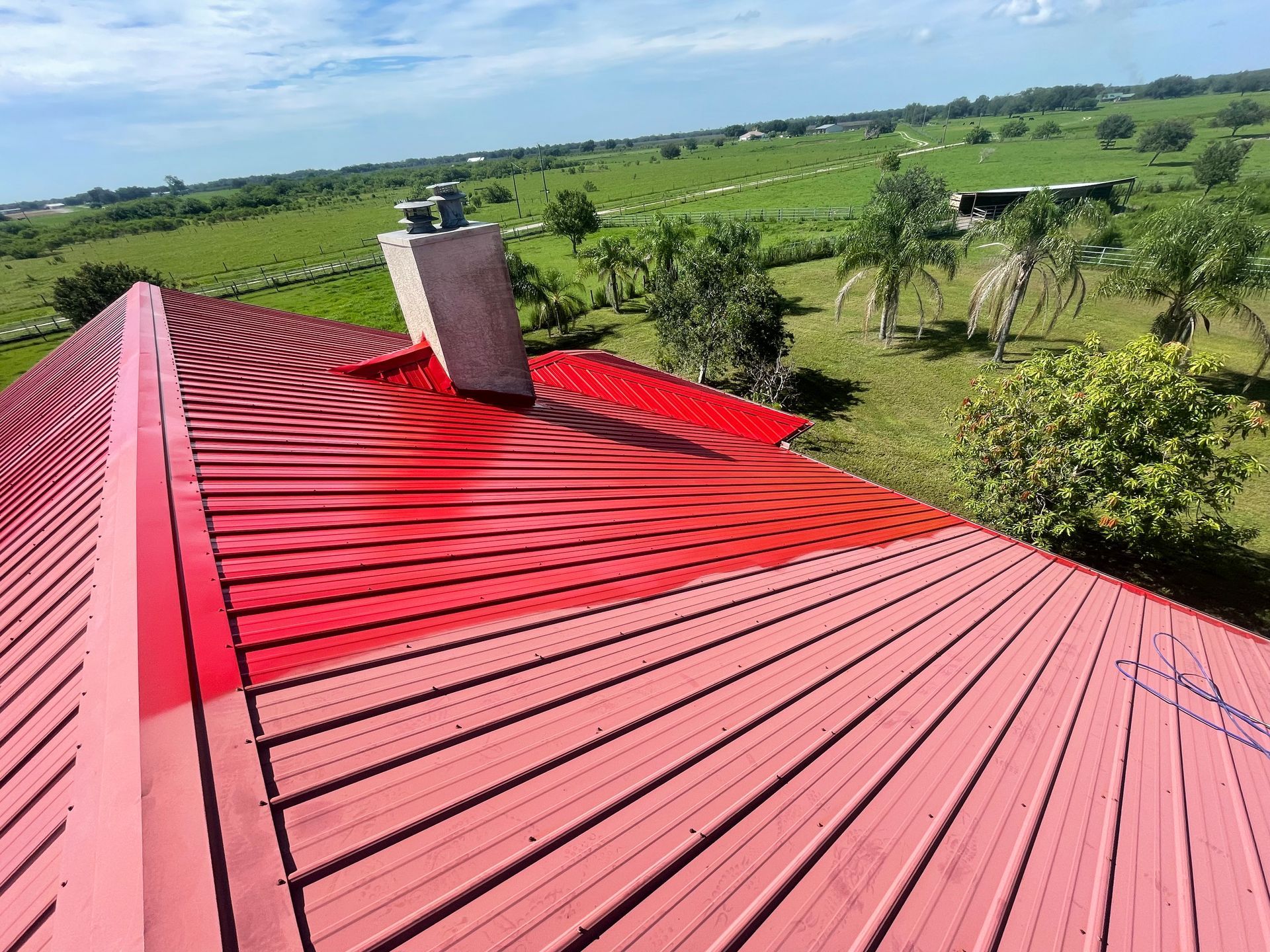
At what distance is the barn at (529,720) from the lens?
2213mm

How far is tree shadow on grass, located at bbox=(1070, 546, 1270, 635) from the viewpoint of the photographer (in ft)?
34.6

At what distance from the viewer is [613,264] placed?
31.3 m

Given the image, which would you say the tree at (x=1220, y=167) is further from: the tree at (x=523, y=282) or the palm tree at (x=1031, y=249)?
the tree at (x=523, y=282)

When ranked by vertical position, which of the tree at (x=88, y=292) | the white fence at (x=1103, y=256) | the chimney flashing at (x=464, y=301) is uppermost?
the chimney flashing at (x=464, y=301)

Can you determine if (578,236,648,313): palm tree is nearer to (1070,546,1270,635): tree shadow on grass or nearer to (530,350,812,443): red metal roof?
(530,350,812,443): red metal roof

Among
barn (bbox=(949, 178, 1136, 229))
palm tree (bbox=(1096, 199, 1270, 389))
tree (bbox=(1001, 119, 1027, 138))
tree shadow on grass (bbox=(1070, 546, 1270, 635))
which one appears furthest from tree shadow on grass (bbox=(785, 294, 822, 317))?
tree (bbox=(1001, 119, 1027, 138))

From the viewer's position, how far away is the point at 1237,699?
5129mm

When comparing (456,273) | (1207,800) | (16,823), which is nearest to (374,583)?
(16,823)

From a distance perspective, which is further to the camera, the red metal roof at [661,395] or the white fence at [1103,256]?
the white fence at [1103,256]

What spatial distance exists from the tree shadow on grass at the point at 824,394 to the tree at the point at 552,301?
42.6 feet

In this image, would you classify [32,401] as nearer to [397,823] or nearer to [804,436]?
[397,823]

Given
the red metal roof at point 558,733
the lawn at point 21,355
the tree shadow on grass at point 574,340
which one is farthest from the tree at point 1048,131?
the lawn at point 21,355

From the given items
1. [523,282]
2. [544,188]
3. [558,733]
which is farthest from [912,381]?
[544,188]

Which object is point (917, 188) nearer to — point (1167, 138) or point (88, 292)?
point (88, 292)
